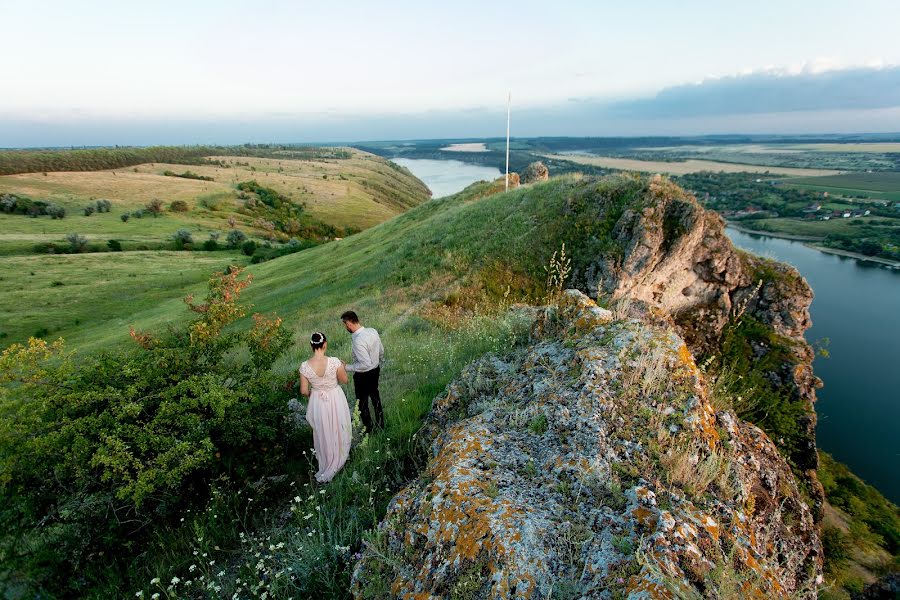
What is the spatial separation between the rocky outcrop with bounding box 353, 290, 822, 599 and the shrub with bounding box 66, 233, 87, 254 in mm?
57486

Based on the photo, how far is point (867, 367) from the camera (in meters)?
42.4

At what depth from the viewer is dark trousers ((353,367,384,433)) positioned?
6.20 metres

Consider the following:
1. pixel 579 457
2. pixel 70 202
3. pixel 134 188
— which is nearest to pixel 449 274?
pixel 579 457

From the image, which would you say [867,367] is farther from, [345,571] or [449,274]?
[345,571]

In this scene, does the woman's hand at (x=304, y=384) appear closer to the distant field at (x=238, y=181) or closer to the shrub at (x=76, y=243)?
the shrub at (x=76, y=243)

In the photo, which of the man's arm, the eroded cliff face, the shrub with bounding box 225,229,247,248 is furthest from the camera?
the shrub with bounding box 225,229,247,248

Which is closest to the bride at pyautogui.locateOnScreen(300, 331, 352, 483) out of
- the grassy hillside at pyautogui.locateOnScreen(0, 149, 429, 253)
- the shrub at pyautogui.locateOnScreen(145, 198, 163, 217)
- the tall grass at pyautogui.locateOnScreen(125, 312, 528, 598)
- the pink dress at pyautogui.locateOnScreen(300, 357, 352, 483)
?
the pink dress at pyautogui.locateOnScreen(300, 357, 352, 483)

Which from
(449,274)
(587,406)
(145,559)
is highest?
(587,406)

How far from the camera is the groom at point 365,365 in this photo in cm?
612

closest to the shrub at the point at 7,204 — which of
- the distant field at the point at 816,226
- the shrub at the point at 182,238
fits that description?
the shrub at the point at 182,238

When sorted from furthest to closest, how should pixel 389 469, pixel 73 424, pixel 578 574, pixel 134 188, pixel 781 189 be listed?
pixel 781 189 < pixel 134 188 < pixel 389 469 < pixel 73 424 < pixel 578 574

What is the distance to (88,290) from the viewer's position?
1275 inches

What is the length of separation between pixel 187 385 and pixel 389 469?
8.55ft

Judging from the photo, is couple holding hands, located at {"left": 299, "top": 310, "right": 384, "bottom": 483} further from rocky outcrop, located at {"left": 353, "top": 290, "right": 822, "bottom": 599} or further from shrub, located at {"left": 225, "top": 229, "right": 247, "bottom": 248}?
shrub, located at {"left": 225, "top": 229, "right": 247, "bottom": 248}
